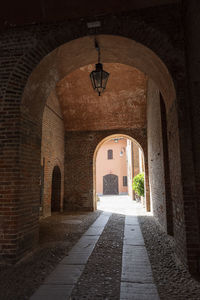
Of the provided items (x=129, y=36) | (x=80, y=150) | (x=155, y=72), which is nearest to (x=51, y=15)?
(x=129, y=36)

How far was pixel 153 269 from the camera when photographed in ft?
10.9

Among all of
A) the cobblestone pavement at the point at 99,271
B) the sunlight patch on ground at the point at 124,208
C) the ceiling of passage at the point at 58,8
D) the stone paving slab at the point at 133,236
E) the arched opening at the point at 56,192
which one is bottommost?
the sunlight patch on ground at the point at 124,208

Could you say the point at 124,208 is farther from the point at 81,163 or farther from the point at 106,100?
the point at 106,100

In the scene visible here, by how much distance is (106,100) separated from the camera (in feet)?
33.3

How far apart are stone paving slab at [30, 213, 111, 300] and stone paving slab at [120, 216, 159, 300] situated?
27.5 inches

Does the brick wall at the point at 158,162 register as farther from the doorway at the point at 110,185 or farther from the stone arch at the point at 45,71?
the doorway at the point at 110,185

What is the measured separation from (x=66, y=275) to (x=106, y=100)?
27.4ft

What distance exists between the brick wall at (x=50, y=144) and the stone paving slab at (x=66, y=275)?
4.50m

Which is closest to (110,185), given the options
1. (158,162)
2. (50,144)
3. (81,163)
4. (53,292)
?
(81,163)

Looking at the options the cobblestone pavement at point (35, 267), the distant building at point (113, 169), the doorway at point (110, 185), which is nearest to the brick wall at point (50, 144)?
the cobblestone pavement at point (35, 267)

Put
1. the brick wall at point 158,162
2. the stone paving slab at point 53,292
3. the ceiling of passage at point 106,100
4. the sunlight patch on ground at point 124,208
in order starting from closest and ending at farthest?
1. the stone paving slab at point 53,292
2. the brick wall at point 158,162
3. the ceiling of passage at point 106,100
4. the sunlight patch on ground at point 124,208

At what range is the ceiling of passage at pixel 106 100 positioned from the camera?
9.26m

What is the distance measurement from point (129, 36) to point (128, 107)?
654cm

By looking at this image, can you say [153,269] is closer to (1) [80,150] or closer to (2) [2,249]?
(2) [2,249]
